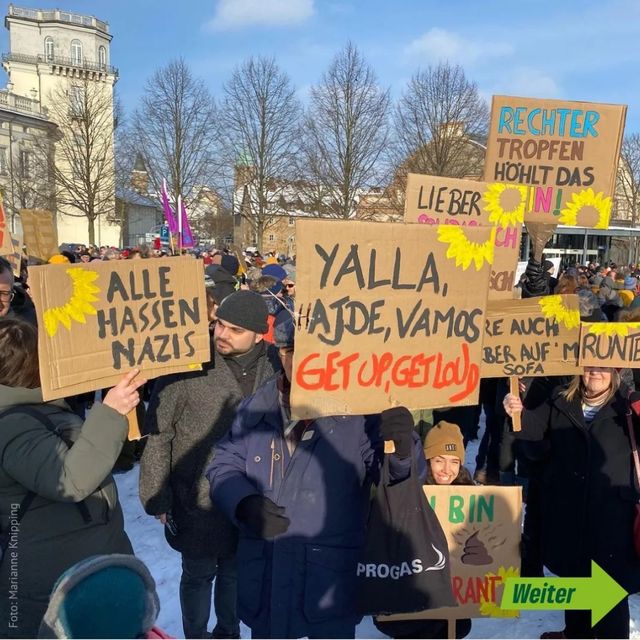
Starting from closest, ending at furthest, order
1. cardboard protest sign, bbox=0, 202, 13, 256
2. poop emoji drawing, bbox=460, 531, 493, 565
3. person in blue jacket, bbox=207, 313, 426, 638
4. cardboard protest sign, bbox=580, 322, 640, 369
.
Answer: person in blue jacket, bbox=207, 313, 426, 638
cardboard protest sign, bbox=580, 322, 640, 369
poop emoji drawing, bbox=460, 531, 493, 565
cardboard protest sign, bbox=0, 202, 13, 256

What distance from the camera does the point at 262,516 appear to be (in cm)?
201

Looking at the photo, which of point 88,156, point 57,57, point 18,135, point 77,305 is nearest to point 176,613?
point 77,305

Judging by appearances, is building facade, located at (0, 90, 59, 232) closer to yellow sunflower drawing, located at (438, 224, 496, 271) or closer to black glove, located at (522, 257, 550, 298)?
black glove, located at (522, 257, 550, 298)

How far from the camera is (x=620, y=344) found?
3.03 meters

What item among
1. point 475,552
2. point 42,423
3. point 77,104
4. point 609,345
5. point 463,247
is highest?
point 77,104

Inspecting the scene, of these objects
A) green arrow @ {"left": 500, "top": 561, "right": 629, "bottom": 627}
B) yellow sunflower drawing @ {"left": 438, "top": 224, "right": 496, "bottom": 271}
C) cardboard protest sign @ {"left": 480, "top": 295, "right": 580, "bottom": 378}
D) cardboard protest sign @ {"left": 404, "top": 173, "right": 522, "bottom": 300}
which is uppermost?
cardboard protest sign @ {"left": 404, "top": 173, "right": 522, "bottom": 300}

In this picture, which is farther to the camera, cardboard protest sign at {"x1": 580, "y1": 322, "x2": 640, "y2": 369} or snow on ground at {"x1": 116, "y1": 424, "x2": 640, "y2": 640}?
snow on ground at {"x1": 116, "y1": 424, "x2": 640, "y2": 640}

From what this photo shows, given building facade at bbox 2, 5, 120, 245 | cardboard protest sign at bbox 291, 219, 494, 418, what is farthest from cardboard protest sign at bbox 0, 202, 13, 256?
building facade at bbox 2, 5, 120, 245

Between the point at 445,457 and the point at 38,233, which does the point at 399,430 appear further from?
the point at 38,233

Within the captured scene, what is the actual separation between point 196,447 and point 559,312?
2094mm

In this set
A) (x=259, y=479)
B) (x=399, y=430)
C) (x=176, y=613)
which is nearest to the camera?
(x=399, y=430)

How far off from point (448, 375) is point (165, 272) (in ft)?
4.39

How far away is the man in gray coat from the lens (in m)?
2.88

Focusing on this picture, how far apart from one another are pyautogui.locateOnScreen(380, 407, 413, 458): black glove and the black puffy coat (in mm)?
1441
